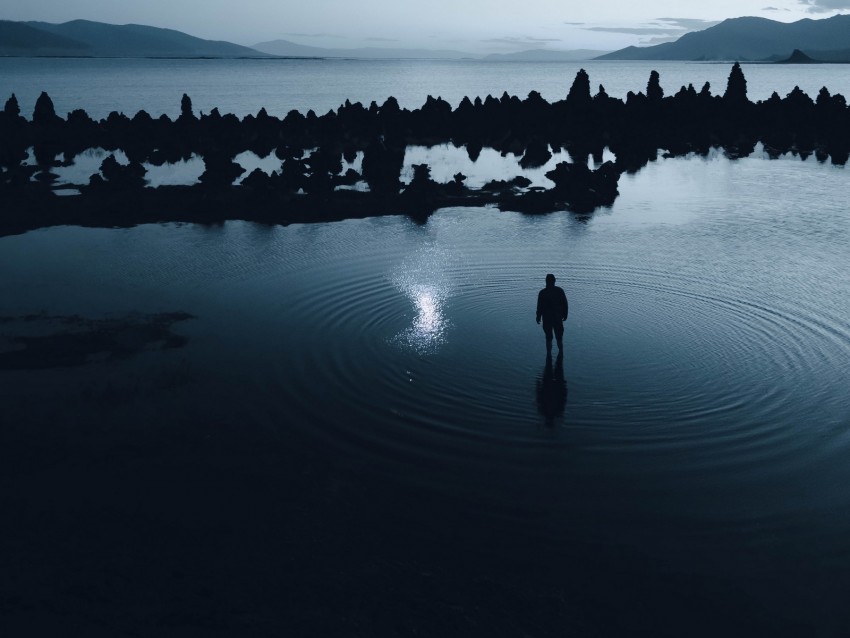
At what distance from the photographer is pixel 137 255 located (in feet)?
96.0

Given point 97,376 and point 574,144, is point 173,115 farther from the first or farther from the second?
point 97,376

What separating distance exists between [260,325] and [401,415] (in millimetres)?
7106

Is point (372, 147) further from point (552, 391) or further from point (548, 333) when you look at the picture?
point (552, 391)

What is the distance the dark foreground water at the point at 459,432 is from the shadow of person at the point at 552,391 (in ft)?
0.34

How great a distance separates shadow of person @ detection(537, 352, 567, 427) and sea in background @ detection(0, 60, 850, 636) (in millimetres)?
74

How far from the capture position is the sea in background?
1050cm

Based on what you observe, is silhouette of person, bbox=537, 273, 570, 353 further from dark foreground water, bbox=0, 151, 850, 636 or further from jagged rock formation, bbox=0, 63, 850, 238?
jagged rock formation, bbox=0, 63, 850, 238

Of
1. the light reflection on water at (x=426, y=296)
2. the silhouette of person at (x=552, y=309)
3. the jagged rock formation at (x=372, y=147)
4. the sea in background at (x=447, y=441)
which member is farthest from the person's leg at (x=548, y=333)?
the jagged rock formation at (x=372, y=147)

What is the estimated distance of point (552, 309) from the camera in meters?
18.3

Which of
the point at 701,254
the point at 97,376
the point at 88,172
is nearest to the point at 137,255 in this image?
the point at 97,376

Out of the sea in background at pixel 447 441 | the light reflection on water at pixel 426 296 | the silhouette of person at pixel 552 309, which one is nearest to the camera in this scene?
the sea in background at pixel 447 441

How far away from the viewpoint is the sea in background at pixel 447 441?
10500 millimetres

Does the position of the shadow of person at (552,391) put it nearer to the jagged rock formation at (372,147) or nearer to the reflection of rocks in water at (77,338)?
the reflection of rocks in water at (77,338)

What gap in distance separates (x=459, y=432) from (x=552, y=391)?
283cm
